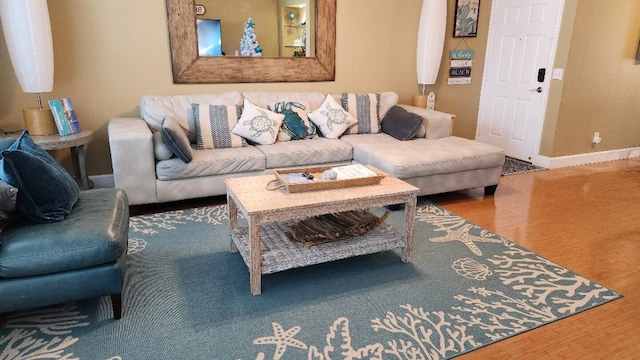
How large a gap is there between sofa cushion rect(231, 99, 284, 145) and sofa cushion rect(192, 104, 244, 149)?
7 centimetres

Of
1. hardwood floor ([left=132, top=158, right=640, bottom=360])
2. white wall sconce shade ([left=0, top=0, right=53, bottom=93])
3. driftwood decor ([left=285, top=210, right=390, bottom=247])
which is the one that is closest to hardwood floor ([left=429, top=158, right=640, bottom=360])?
hardwood floor ([left=132, top=158, right=640, bottom=360])

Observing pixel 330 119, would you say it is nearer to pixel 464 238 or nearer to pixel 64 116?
pixel 464 238

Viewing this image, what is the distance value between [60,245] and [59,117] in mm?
1885

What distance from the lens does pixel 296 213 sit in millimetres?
2164

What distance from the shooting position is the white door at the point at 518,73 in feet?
15.6

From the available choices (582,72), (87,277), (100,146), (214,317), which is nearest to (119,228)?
(87,277)

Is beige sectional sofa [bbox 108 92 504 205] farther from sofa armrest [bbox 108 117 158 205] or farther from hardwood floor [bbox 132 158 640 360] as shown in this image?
hardwood floor [bbox 132 158 640 360]

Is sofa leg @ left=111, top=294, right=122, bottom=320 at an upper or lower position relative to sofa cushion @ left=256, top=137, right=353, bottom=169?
lower

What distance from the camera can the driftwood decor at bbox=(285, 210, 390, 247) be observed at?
7.97 feet

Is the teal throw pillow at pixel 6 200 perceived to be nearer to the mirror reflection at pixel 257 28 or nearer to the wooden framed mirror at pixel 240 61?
the wooden framed mirror at pixel 240 61

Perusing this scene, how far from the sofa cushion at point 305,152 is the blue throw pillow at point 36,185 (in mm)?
1710

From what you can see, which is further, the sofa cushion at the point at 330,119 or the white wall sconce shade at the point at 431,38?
the white wall sconce shade at the point at 431,38

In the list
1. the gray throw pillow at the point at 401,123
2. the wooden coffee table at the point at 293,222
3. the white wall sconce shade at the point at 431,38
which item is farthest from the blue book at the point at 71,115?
the white wall sconce shade at the point at 431,38

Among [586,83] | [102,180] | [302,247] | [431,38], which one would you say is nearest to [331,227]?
[302,247]
